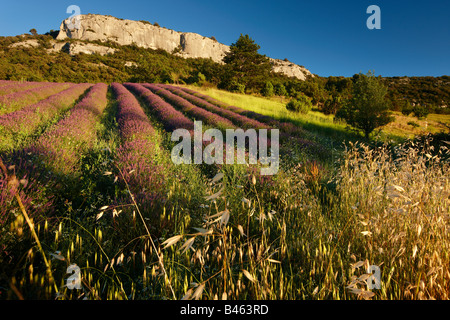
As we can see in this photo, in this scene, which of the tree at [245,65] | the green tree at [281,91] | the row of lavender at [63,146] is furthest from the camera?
the green tree at [281,91]

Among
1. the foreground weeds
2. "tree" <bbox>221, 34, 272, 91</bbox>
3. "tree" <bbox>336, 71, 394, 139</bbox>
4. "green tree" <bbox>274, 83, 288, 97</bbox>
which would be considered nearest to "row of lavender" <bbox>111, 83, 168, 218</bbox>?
the foreground weeds

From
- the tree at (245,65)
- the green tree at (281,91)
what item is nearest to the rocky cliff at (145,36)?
the tree at (245,65)

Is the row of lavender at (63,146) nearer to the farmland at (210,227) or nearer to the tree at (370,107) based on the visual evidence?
the farmland at (210,227)

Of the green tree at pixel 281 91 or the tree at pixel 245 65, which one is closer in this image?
the tree at pixel 245 65

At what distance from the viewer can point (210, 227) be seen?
4.61 feet

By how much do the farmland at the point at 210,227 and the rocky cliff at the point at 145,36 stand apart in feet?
296

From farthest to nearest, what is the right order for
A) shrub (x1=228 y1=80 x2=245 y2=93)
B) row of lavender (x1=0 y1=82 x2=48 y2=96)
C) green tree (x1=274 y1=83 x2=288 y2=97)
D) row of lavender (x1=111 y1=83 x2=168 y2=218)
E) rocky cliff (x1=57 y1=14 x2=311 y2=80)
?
rocky cliff (x1=57 y1=14 x2=311 y2=80)
green tree (x1=274 y1=83 x2=288 y2=97)
shrub (x1=228 y1=80 x2=245 y2=93)
row of lavender (x1=0 y1=82 x2=48 y2=96)
row of lavender (x1=111 y1=83 x2=168 y2=218)

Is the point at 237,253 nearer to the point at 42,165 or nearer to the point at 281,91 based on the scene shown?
the point at 42,165

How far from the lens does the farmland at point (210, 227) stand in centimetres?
121

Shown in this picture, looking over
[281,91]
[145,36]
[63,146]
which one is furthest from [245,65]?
[145,36]

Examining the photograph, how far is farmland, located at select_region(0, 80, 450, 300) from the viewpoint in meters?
1.21

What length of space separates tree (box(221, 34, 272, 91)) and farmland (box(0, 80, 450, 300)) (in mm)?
31026

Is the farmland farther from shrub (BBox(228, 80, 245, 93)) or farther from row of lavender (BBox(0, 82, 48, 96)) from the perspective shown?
shrub (BBox(228, 80, 245, 93))
